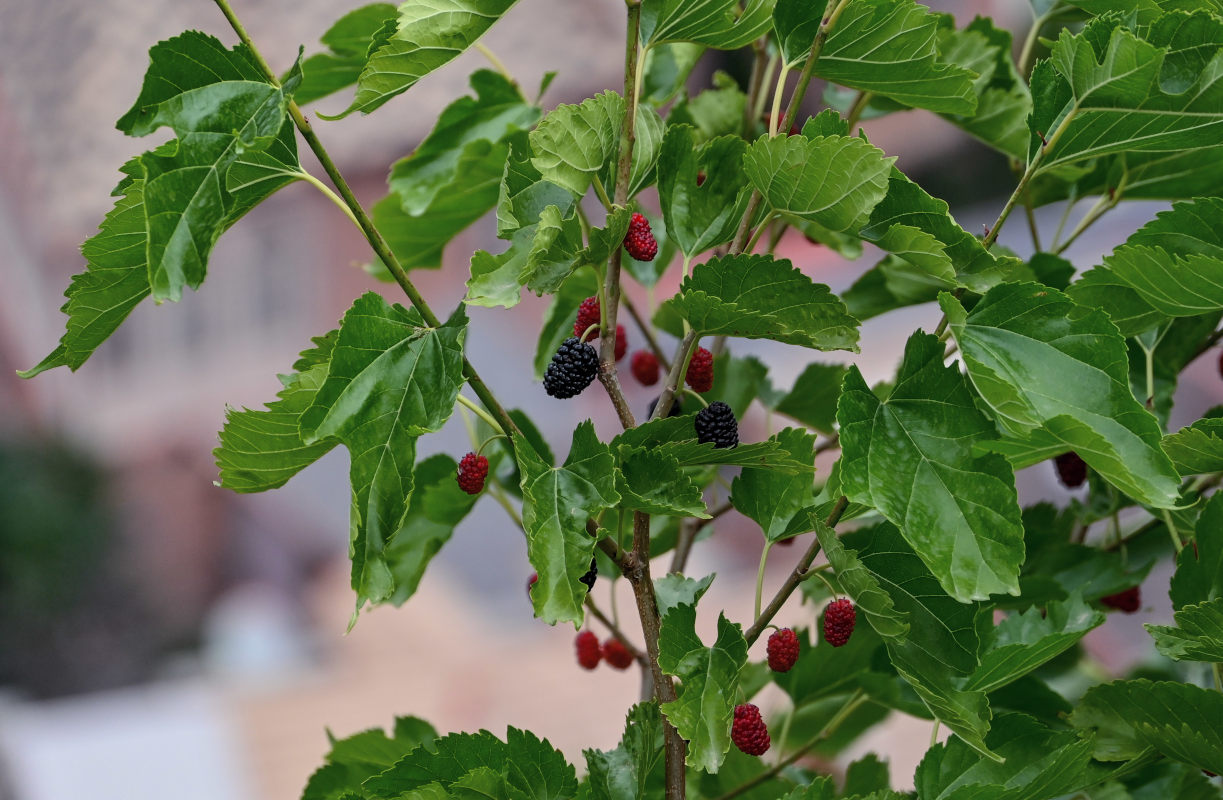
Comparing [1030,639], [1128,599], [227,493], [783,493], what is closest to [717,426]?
[783,493]

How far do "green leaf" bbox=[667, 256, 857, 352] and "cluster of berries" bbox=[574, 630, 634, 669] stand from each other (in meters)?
0.24

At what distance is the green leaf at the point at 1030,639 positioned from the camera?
0.33 m

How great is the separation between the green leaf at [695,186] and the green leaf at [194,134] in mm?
109

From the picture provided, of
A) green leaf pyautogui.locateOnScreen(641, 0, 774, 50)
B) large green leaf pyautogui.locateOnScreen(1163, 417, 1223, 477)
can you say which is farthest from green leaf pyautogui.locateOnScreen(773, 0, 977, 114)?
large green leaf pyautogui.locateOnScreen(1163, 417, 1223, 477)

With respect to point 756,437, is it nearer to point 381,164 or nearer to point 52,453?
point 381,164

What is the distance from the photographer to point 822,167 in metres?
0.28

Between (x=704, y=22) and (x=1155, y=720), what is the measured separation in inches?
10.2

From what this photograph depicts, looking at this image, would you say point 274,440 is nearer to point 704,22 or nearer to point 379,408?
point 379,408

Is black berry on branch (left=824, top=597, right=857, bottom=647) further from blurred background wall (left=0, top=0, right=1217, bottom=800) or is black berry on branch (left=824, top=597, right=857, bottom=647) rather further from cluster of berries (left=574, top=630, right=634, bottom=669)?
blurred background wall (left=0, top=0, right=1217, bottom=800)

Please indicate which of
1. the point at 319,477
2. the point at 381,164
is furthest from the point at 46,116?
the point at 319,477

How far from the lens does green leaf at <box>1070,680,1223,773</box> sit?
1.11 ft

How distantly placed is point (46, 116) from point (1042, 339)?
291cm

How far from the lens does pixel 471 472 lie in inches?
14.8

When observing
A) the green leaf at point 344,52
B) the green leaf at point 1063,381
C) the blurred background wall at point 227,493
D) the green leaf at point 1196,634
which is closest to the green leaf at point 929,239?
the green leaf at point 1063,381
